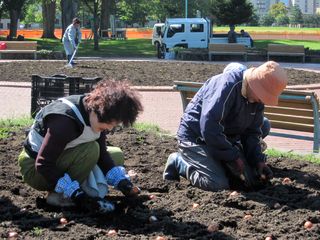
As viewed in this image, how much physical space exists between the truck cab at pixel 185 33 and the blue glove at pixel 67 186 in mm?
31160

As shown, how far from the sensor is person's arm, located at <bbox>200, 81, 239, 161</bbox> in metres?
5.41

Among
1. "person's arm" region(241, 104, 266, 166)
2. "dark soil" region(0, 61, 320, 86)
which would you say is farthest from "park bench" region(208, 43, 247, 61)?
"person's arm" region(241, 104, 266, 166)

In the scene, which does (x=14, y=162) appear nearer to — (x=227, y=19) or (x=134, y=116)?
(x=134, y=116)

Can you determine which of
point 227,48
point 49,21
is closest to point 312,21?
point 49,21

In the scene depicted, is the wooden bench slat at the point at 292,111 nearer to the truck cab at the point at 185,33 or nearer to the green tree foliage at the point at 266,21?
the truck cab at the point at 185,33

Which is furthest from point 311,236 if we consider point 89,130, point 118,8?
point 118,8

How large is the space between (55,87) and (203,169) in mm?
4198

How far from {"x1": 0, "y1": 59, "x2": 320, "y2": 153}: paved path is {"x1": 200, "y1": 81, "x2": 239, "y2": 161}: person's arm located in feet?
10.2

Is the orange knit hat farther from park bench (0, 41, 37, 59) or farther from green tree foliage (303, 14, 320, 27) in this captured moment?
green tree foliage (303, 14, 320, 27)

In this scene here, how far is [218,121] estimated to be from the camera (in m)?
5.42

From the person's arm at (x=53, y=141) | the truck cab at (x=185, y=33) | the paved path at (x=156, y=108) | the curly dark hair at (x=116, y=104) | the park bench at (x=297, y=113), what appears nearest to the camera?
the curly dark hair at (x=116, y=104)

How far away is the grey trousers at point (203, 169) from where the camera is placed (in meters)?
5.62

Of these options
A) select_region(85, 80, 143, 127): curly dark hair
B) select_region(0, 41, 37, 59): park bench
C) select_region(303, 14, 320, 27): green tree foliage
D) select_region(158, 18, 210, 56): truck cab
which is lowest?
select_region(85, 80, 143, 127): curly dark hair

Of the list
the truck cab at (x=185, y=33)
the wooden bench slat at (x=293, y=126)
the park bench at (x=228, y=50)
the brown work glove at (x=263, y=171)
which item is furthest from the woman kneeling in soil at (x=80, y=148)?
the truck cab at (x=185, y=33)
